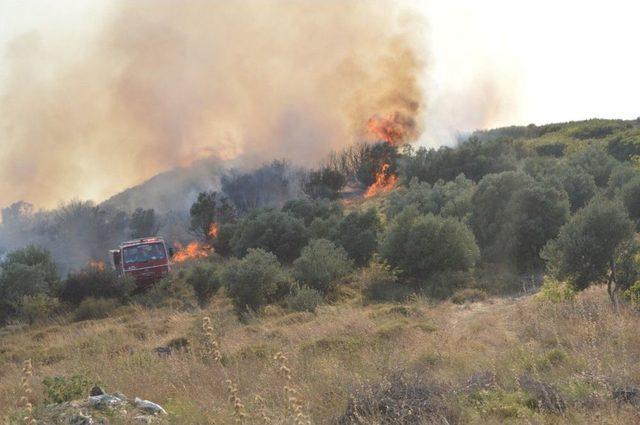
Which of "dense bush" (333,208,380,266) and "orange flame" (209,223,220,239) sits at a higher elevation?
"orange flame" (209,223,220,239)

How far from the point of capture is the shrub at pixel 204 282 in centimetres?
2508

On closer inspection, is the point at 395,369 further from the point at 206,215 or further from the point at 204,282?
the point at 206,215

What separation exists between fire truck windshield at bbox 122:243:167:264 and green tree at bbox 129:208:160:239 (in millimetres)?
17865

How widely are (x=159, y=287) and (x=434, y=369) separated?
1896 cm

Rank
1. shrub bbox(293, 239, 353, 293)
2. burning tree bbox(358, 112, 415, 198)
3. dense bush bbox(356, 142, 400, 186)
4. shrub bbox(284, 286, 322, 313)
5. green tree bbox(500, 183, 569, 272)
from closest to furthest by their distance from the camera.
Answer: shrub bbox(284, 286, 322, 313) → shrub bbox(293, 239, 353, 293) → green tree bbox(500, 183, 569, 272) → burning tree bbox(358, 112, 415, 198) → dense bush bbox(356, 142, 400, 186)

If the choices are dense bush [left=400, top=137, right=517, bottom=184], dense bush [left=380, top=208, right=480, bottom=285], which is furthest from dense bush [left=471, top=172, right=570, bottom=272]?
dense bush [left=400, top=137, right=517, bottom=184]

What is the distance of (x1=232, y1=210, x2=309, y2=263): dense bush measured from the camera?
3159 cm

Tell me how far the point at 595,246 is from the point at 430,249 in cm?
973

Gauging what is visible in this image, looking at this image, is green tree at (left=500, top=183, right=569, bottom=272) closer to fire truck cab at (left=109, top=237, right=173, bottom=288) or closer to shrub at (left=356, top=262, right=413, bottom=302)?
shrub at (left=356, top=262, right=413, bottom=302)

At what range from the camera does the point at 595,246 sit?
1287 cm

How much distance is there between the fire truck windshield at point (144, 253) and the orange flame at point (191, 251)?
1206 centimetres

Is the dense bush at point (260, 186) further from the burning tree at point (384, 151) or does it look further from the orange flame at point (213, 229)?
the burning tree at point (384, 151)

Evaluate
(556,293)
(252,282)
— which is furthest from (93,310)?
(556,293)

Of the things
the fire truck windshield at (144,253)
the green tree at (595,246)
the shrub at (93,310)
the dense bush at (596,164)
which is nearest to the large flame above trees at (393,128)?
the dense bush at (596,164)
